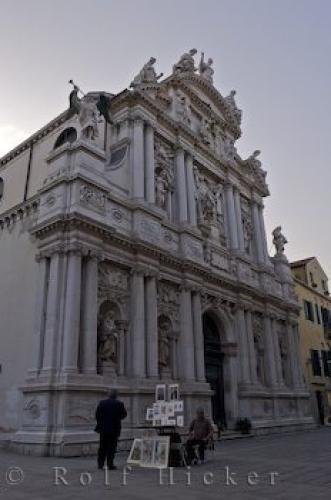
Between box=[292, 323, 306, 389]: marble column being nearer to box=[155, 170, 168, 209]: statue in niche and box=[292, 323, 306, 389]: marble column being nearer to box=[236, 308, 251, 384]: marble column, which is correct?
box=[236, 308, 251, 384]: marble column

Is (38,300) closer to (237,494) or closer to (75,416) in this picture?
(75,416)

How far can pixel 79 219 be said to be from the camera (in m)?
14.4

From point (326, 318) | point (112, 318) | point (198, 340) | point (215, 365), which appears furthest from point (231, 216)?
point (326, 318)

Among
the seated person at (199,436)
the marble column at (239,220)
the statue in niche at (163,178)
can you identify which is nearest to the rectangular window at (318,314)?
the marble column at (239,220)

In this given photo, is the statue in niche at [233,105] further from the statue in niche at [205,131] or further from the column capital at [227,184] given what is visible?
the column capital at [227,184]

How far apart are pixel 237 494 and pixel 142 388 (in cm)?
894

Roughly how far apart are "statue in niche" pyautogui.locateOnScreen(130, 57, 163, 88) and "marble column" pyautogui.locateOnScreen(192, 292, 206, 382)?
9.93 m

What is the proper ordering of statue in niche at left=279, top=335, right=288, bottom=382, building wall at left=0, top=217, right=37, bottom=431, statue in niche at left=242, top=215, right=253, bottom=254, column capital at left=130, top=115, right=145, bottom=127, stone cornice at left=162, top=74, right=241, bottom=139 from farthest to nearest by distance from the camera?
statue in niche at left=242, top=215, right=253, bottom=254, statue in niche at left=279, top=335, right=288, bottom=382, stone cornice at left=162, top=74, right=241, bottom=139, column capital at left=130, top=115, right=145, bottom=127, building wall at left=0, top=217, right=37, bottom=431

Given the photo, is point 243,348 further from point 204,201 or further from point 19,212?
point 19,212

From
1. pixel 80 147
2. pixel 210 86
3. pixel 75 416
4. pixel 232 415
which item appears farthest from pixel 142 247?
pixel 210 86

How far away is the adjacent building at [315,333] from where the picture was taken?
98.8 ft

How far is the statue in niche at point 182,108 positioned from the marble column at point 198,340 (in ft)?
30.4

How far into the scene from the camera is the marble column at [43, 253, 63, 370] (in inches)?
523

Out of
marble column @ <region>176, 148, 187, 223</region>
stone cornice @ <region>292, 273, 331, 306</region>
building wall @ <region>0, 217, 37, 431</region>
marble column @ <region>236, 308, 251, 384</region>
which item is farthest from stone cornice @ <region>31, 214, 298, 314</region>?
stone cornice @ <region>292, 273, 331, 306</region>
